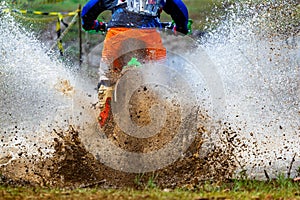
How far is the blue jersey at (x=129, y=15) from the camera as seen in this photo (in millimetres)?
6363

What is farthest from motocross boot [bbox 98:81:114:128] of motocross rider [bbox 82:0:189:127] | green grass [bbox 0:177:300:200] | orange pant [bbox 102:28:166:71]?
green grass [bbox 0:177:300:200]

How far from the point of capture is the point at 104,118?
604 cm

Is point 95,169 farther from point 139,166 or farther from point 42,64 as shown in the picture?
point 42,64

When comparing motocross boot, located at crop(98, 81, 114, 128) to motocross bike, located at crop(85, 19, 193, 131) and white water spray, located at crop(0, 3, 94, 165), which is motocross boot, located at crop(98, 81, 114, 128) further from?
white water spray, located at crop(0, 3, 94, 165)

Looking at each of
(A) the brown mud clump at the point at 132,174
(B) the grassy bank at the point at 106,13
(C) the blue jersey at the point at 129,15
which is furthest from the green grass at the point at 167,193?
(B) the grassy bank at the point at 106,13

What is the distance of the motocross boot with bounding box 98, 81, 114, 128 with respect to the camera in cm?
604

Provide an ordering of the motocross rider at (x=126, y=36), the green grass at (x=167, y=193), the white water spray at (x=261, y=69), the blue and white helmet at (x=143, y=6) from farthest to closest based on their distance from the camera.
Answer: the white water spray at (x=261, y=69) < the blue and white helmet at (x=143, y=6) < the motocross rider at (x=126, y=36) < the green grass at (x=167, y=193)

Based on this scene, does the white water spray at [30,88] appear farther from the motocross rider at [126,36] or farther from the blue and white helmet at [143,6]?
the blue and white helmet at [143,6]

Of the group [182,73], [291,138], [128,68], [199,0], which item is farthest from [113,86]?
[199,0]

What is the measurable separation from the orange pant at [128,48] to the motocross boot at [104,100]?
0.70 feet

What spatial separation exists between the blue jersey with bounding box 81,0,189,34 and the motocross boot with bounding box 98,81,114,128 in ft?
2.14

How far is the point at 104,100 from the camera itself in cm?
609

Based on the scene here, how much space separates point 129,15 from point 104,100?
90cm

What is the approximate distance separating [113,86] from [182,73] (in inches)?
28.9
